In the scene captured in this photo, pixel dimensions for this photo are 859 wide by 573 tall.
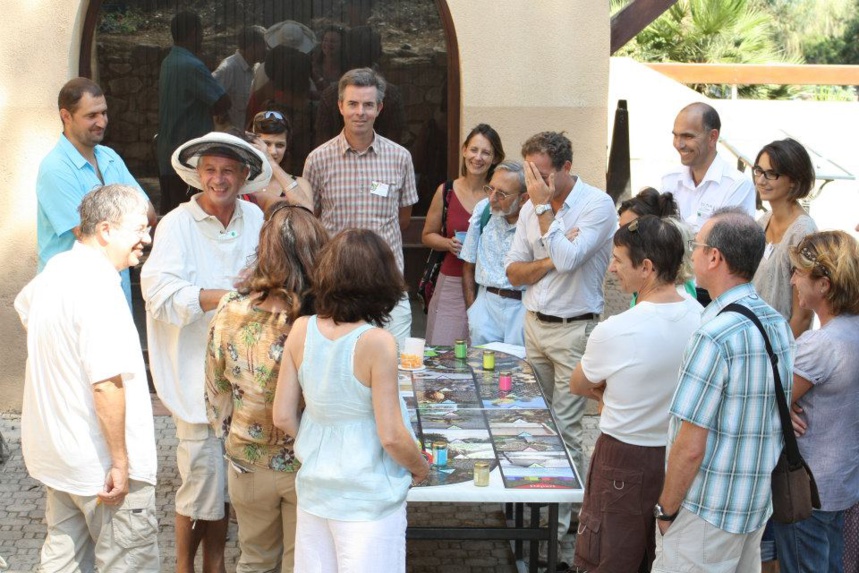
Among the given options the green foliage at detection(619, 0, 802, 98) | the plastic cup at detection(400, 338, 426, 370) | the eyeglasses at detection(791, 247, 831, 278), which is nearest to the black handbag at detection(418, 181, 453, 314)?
the plastic cup at detection(400, 338, 426, 370)

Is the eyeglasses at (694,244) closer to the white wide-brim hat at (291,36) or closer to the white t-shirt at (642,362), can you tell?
the white t-shirt at (642,362)

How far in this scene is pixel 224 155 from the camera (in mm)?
4246

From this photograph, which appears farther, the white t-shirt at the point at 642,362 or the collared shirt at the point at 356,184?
the collared shirt at the point at 356,184

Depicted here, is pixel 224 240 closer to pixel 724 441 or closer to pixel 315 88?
pixel 724 441

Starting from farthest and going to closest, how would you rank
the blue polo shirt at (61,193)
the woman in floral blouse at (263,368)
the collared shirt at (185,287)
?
1. the blue polo shirt at (61,193)
2. the collared shirt at (185,287)
3. the woman in floral blouse at (263,368)

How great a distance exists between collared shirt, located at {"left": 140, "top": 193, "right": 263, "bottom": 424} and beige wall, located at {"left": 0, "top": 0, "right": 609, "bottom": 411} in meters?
2.83

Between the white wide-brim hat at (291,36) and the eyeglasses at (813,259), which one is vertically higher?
the white wide-brim hat at (291,36)

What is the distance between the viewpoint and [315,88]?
7102mm

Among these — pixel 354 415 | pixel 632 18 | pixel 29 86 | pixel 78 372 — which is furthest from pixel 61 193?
pixel 632 18

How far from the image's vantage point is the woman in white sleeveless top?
2.98 m

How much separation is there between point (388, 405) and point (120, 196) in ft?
4.23

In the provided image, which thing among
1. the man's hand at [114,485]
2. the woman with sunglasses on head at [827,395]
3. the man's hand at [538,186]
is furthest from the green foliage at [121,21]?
the woman with sunglasses on head at [827,395]

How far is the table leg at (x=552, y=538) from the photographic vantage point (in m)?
3.91

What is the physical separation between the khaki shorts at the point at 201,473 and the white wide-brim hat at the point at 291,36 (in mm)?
3587
